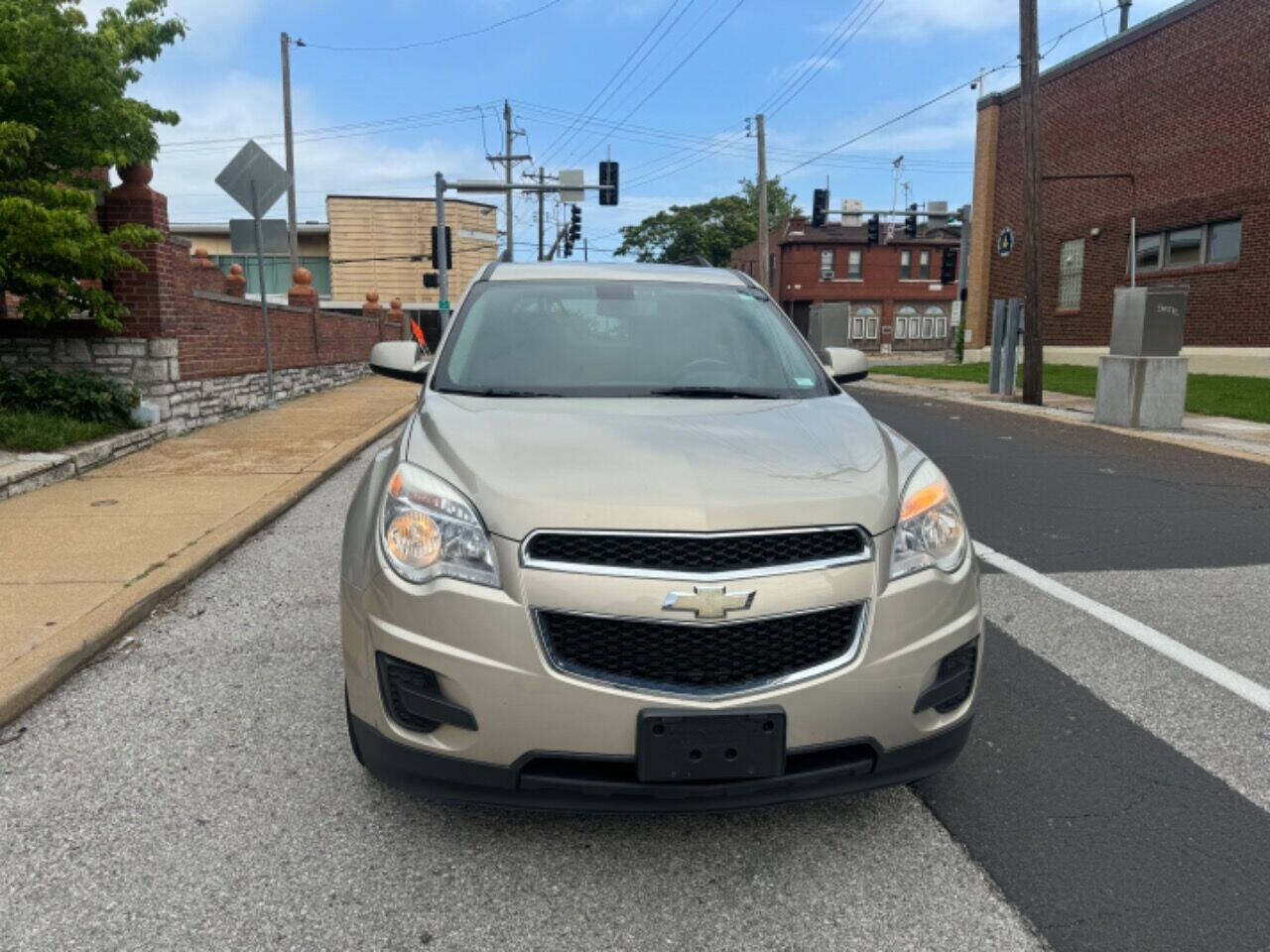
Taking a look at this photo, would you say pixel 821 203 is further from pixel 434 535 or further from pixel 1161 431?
pixel 434 535

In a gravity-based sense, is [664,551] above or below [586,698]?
above

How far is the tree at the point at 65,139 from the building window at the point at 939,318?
186 feet

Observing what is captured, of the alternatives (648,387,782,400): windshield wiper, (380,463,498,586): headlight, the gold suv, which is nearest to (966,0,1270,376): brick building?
(648,387,782,400): windshield wiper

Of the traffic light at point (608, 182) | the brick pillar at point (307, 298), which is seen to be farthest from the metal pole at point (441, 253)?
the brick pillar at point (307, 298)

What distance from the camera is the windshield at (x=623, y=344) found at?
141 inches

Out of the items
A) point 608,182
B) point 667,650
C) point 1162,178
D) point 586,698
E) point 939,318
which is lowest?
point 586,698

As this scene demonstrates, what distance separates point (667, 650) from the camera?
2311mm

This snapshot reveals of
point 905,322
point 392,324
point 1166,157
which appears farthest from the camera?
point 905,322

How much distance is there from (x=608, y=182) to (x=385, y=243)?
1908 cm

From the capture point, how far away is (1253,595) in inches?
202

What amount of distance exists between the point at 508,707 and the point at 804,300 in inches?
2308

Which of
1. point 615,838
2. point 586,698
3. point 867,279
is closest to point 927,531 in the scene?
point 586,698

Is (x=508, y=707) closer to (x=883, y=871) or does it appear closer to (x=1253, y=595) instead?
(x=883, y=871)

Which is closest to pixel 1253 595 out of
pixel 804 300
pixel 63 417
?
pixel 63 417
